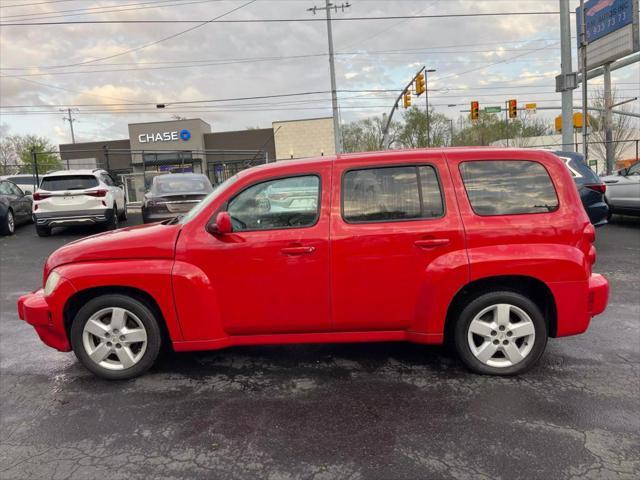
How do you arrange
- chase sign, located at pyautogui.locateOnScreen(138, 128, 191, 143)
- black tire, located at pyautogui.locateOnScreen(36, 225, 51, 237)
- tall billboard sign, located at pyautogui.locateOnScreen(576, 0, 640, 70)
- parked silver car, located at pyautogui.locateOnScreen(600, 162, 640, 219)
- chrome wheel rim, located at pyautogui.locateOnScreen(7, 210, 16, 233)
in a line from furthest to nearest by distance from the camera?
1. chase sign, located at pyautogui.locateOnScreen(138, 128, 191, 143)
2. tall billboard sign, located at pyautogui.locateOnScreen(576, 0, 640, 70)
3. chrome wheel rim, located at pyautogui.locateOnScreen(7, 210, 16, 233)
4. black tire, located at pyautogui.locateOnScreen(36, 225, 51, 237)
5. parked silver car, located at pyautogui.locateOnScreen(600, 162, 640, 219)

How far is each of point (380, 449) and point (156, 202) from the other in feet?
28.7

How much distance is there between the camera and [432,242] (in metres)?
3.54

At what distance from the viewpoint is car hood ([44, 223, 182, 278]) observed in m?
3.64

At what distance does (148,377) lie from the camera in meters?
3.89

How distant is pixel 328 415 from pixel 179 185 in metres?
8.94

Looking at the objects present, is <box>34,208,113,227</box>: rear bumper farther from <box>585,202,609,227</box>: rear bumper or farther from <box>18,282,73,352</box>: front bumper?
<box>585,202,609,227</box>: rear bumper

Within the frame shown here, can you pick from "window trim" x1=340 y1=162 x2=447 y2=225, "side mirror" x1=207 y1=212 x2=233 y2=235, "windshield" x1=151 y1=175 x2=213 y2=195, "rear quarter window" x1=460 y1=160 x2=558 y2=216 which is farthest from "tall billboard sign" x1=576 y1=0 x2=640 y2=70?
"side mirror" x1=207 y1=212 x2=233 y2=235

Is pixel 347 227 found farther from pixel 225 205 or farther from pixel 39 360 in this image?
pixel 39 360

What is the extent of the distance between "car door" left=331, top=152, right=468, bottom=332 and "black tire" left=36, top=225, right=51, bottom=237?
10348 mm

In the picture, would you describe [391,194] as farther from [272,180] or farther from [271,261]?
[271,261]

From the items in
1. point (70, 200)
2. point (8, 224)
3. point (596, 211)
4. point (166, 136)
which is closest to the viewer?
point (596, 211)

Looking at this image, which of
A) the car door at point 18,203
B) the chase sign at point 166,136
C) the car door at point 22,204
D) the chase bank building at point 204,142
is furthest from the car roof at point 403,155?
the chase sign at point 166,136

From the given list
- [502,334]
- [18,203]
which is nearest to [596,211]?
[502,334]

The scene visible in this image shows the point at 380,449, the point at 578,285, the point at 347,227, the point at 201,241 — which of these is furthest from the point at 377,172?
the point at 380,449
